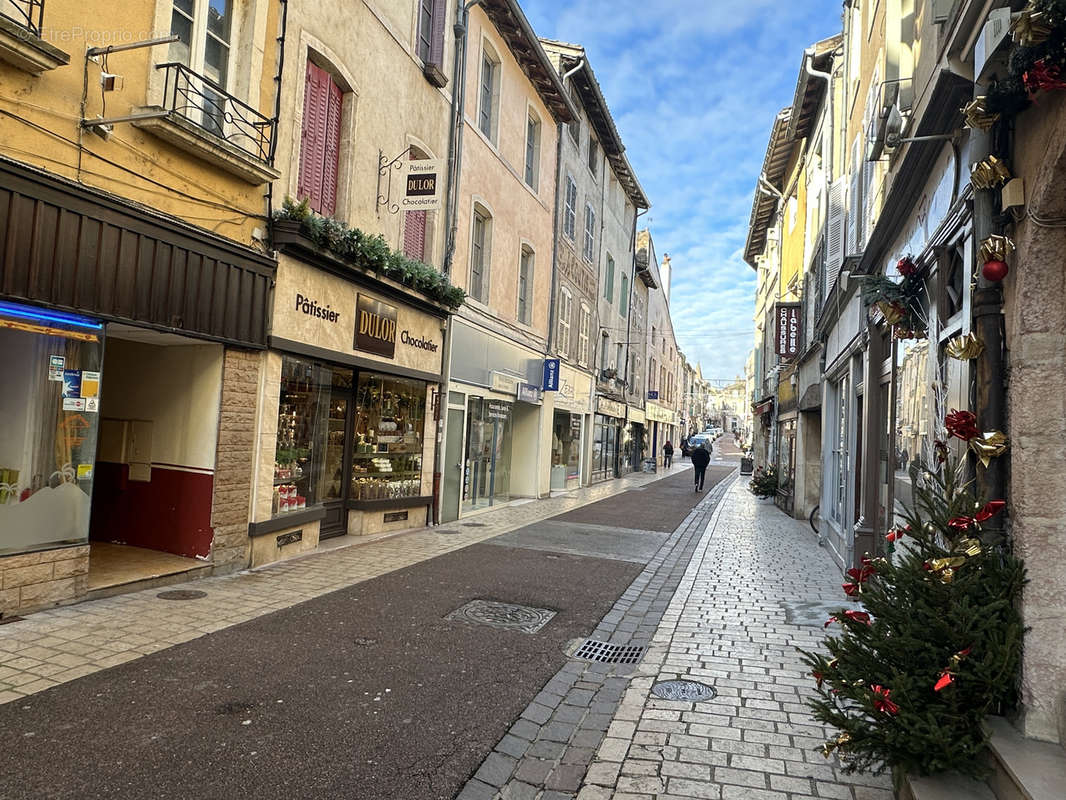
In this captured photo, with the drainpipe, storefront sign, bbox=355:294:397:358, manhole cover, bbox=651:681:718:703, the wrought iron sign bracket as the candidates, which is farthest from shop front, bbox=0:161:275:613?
the drainpipe

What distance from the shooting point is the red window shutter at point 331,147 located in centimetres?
928

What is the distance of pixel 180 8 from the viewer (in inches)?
270

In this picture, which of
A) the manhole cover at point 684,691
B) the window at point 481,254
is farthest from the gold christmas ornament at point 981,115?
the window at point 481,254

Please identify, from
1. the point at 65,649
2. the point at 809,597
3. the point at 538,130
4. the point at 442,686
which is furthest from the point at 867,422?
the point at 538,130

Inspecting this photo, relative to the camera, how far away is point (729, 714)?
4.36 metres

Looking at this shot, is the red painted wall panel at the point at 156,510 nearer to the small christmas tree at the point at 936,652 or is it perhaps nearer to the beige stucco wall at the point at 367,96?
the beige stucco wall at the point at 367,96

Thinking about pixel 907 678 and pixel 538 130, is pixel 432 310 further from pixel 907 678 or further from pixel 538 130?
pixel 907 678

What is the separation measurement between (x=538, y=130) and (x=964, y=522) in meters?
16.1

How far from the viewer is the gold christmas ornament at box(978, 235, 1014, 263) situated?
3377 mm

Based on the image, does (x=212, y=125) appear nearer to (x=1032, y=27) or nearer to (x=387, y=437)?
(x=387, y=437)

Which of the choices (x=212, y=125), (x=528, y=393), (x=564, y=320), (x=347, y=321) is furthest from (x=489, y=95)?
(x=212, y=125)

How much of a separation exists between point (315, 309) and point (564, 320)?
1216 cm

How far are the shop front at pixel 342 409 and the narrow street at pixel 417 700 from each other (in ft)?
4.78

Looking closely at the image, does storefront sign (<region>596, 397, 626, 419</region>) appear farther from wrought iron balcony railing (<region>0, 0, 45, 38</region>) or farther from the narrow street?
wrought iron balcony railing (<region>0, 0, 45, 38</region>)
